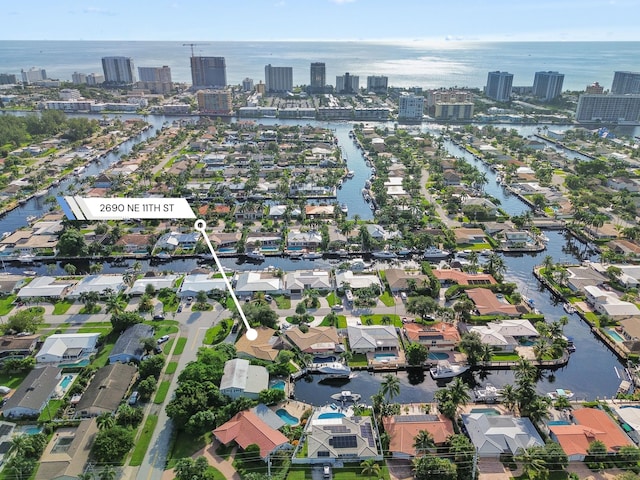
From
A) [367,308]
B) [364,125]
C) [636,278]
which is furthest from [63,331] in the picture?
[364,125]

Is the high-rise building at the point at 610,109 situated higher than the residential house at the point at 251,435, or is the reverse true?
the high-rise building at the point at 610,109

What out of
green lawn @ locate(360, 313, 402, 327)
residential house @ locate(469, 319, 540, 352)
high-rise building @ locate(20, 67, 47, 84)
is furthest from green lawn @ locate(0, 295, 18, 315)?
high-rise building @ locate(20, 67, 47, 84)

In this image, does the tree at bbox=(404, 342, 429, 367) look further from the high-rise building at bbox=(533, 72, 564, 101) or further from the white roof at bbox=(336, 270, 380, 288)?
the high-rise building at bbox=(533, 72, 564, 101)

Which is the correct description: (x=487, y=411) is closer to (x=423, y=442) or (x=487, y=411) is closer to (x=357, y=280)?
(x=423, y=442)

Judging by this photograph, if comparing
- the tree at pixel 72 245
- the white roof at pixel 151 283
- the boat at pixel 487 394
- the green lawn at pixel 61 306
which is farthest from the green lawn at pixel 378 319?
the tree at pixel 72 245

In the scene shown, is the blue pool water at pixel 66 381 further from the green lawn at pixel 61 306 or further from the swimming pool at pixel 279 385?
the swimming pool at pixel 279 385

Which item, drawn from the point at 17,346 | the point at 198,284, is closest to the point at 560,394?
the point at 198,284

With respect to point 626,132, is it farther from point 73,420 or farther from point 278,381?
point 73,420
